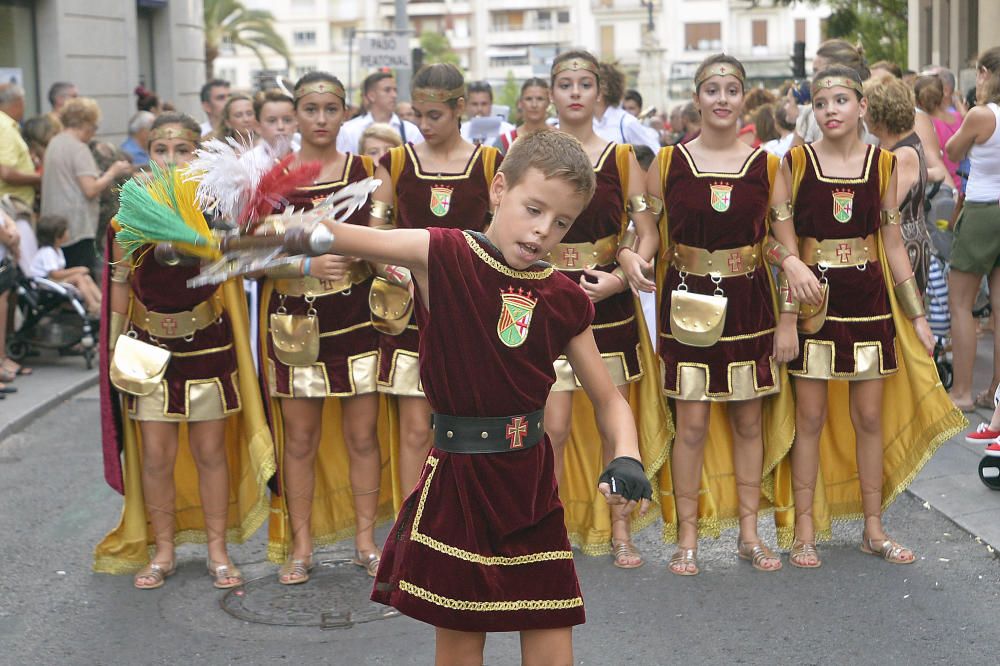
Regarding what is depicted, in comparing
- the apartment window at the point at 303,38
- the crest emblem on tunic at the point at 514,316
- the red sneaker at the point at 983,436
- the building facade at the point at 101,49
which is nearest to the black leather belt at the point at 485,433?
the crest emblem on tunic at the point at 514,316

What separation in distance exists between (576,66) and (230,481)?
244 centimetres

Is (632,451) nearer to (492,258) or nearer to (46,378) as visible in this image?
(492,258)

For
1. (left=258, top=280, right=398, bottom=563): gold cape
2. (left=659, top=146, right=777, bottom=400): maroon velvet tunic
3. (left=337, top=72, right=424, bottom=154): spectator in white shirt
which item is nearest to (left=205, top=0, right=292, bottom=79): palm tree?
(left=337, top=72, right=424, bottom=154): spectator in white shirt

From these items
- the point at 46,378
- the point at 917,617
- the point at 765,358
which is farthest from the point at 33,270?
the point at 917,617

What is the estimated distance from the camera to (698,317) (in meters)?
5.88

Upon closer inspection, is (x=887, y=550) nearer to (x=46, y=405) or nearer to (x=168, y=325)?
(x=168, y=325)

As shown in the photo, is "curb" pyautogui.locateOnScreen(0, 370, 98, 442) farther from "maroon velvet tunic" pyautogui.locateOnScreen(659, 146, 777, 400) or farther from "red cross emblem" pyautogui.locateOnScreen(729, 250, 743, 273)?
"red cross emblem" pyautogui.locateOnScreen(729, 250, 743, 273)

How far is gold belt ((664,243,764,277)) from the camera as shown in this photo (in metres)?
5.90

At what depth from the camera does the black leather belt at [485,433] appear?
374cm

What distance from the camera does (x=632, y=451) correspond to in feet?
12.2

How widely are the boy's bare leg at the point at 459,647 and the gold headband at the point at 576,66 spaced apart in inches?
122

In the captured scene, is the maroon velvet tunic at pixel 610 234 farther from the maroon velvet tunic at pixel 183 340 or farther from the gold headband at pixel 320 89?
the maroon velvet tunic at pixel 183 340

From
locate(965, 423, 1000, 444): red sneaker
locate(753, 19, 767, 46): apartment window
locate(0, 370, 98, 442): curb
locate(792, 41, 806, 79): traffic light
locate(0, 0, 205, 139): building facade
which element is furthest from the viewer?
locate(753, 19, 767, 46): apartment window

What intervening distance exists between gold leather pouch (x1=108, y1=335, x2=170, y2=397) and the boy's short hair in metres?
2.52
